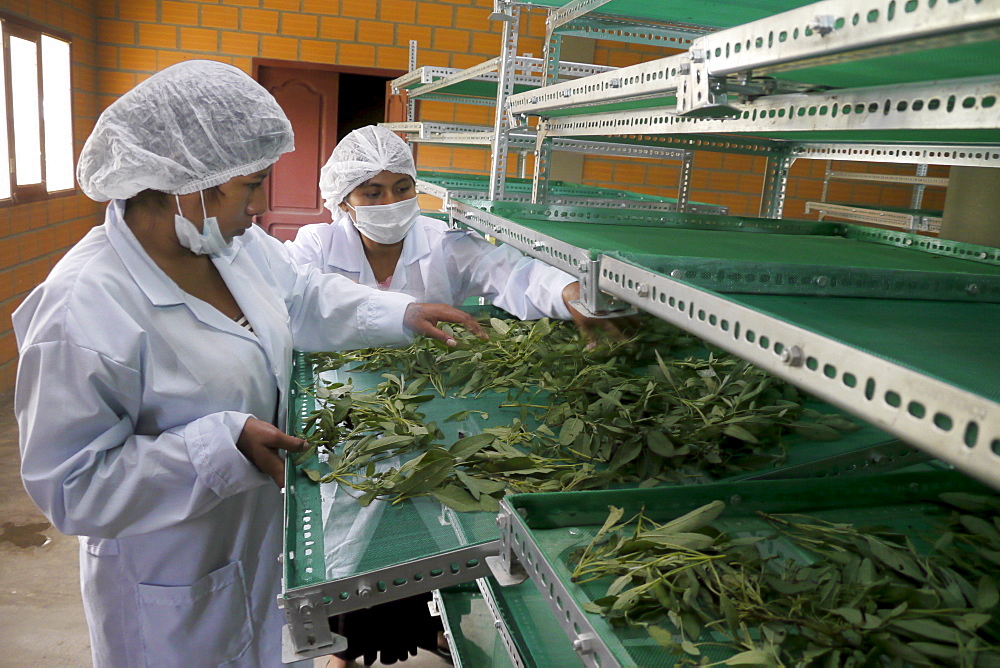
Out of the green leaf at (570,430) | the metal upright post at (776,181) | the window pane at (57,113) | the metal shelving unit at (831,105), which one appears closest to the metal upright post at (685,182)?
the metal upright post at (776,181)

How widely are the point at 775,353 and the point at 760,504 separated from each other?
558 mm

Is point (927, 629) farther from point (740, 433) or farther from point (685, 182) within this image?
point (685, 182)

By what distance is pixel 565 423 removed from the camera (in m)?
1.60

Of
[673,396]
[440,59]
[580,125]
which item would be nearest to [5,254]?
[440,59]

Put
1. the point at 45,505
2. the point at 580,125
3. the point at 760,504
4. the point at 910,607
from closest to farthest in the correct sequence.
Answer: the point at 910,607 < the point at 760,504 < the point at 45,505 < the point at 580,125

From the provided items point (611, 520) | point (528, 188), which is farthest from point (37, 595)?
point (611, 520)

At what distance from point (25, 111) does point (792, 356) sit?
5.78 m

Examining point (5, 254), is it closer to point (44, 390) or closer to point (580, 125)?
point (44, 390)

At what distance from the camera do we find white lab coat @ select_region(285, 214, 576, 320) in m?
2.88

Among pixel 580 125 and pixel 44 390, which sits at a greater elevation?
pixel 580 125

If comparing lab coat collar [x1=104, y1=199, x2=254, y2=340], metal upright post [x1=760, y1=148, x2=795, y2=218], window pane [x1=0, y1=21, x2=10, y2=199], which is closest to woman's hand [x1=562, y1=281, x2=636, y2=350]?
metal upright post [x1=760, y1=148, x2=795, y2=218]

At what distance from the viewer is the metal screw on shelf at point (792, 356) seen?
71 cm

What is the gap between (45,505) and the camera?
151 cm

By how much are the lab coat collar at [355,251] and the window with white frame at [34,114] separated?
3.09 meters
